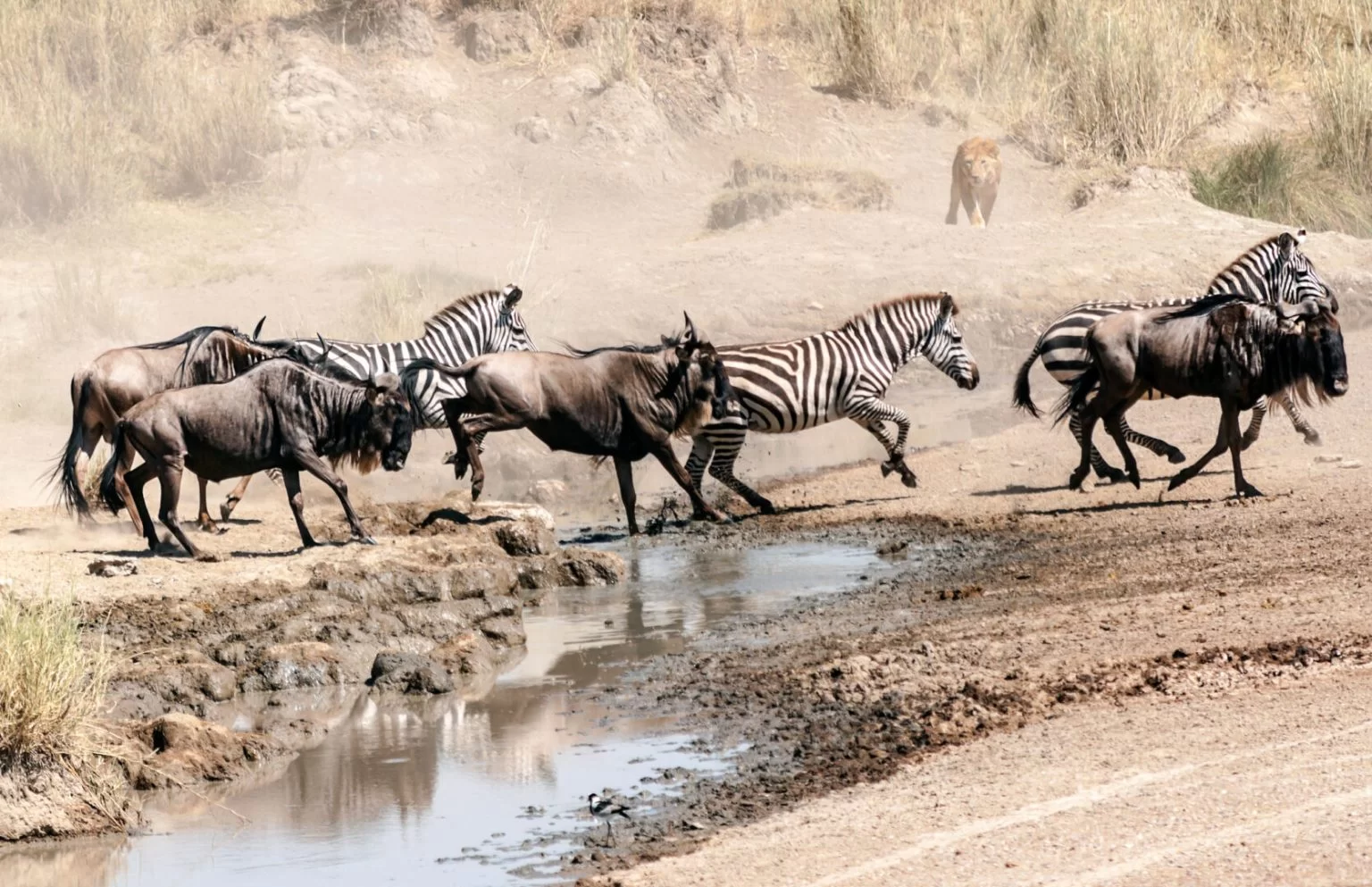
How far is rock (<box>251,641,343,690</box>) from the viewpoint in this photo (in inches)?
353

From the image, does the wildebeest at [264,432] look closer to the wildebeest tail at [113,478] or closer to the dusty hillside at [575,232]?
the wildebeest tail at [113,478]

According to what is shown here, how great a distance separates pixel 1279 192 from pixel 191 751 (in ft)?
63.1

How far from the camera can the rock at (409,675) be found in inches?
348

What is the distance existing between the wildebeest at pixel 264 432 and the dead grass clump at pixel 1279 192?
14619 millimetres

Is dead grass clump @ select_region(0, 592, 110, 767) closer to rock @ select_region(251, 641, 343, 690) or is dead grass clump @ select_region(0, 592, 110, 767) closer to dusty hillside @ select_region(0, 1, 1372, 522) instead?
rock @ select_region(251, 641, 343, 690)

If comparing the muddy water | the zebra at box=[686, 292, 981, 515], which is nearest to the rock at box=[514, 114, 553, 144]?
the zebra at box=[686, 292, 981, 515]

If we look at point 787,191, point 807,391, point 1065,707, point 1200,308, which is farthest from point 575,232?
point 1065,707

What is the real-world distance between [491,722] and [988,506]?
5.87 meters

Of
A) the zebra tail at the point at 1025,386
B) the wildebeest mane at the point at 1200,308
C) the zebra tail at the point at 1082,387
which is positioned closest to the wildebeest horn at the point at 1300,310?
the wildebeest mane at the point at 1200,308

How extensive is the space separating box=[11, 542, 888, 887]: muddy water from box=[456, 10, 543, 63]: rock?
15.7 m

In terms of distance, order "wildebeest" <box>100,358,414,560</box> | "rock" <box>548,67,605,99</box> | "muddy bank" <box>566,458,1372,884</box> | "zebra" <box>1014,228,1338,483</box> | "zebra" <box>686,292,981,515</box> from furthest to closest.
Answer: "rock" <box>548,67,605,99</box> < "zebra" <box>686,292,981,515</box> < "zebra" <box>1014,228,1338,483</box> < "wildebeest" <box>100,358,414,560</box> < "muddy bank" <box>566,458,1372,884</box>

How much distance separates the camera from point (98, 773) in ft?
22.6

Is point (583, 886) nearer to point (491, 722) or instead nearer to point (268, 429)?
→ point (491, 722)

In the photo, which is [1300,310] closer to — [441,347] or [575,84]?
[441,347]
